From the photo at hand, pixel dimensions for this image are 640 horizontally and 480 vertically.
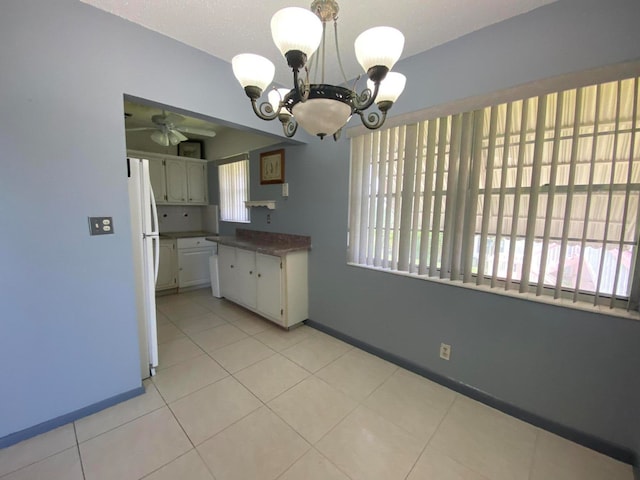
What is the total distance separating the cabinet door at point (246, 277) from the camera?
3.08 meters

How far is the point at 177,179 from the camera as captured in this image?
4.24 meters

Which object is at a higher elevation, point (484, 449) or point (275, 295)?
point (275, 295)

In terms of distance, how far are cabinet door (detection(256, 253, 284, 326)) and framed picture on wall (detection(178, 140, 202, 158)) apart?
2892 millimetres

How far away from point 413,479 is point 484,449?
0.50m

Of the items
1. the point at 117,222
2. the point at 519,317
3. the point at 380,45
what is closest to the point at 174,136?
the point at 117,222

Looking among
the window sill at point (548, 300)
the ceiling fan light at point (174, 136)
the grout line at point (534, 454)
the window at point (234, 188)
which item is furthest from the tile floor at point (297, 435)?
the ceiling fan light at point (174, 136)

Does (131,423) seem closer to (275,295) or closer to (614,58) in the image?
(275,295)

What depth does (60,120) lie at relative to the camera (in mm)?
1460

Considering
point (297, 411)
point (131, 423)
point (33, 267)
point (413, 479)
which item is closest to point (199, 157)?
point (33, 267)

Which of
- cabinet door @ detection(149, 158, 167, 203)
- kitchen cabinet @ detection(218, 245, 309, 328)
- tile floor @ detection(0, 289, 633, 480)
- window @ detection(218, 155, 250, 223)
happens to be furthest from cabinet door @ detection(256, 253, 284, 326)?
cabinet door @ detection(149, 158, 167, 203)

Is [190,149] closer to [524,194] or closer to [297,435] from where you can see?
[297,435]

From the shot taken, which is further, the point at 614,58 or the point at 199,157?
the point at 199,157

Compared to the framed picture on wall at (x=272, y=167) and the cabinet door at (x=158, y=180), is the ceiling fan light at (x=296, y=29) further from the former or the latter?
the cabinet door at (x=158, y=180)

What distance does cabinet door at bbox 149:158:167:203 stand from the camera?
393 centimetres
